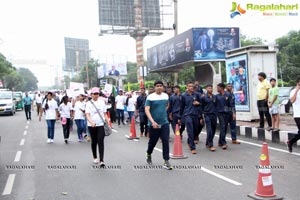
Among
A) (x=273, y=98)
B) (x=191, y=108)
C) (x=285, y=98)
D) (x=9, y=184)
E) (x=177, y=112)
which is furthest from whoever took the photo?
(x=285, y=98)

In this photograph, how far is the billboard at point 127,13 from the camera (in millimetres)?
40344

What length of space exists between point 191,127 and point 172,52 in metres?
12.6

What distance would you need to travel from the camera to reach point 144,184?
6996 millimetres

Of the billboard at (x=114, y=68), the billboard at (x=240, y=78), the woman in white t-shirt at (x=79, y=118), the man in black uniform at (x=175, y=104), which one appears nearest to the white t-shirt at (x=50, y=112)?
the woman in white t-shirt at (x=79, y=118)

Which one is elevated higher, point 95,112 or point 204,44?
point 204,44

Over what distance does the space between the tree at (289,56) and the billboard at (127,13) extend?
42.3 feet

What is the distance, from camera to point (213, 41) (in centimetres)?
1972

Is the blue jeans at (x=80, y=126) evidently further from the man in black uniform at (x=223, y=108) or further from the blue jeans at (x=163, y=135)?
the blue jeans at (x=163, y=135)

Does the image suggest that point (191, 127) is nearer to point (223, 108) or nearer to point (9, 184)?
point (223, 108)

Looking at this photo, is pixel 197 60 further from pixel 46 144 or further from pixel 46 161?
pixel 46 161

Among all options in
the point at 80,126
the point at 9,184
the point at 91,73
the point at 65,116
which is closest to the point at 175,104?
the point at 80,126

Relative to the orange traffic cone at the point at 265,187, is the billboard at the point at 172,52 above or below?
above

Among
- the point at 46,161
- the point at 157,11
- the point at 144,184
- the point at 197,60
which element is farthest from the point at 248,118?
the point at 157,11

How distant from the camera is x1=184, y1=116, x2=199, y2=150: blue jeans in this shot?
10.1 m
